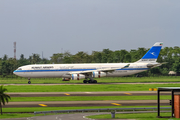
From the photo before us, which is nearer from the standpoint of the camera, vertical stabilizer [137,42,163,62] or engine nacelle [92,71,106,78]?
engine nacelle [92,71,106,78]

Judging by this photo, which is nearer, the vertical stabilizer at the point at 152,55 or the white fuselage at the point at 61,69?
the white fuselage at the point at 61,69

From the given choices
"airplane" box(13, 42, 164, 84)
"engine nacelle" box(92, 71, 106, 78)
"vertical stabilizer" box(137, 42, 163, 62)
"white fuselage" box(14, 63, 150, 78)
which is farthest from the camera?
"vertical stabilizer" box(137, 42, 163, 62)

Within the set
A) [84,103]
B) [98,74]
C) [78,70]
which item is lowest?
[84,103]

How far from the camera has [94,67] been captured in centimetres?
6538

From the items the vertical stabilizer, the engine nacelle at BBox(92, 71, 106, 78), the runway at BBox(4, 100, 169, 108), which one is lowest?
the runway at BBox(4, 100, 169, 108)

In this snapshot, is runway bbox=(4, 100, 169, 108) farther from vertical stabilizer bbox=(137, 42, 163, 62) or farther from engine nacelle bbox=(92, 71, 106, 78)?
vertical stabilizer bbox=(137, 42, 163, 62)

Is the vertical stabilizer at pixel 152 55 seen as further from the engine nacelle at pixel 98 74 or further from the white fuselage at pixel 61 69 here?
the engine nacelle at pixel 98 74

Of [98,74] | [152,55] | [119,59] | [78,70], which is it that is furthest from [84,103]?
[119,59]

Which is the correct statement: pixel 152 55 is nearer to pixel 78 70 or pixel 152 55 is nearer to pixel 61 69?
pixel 78 70

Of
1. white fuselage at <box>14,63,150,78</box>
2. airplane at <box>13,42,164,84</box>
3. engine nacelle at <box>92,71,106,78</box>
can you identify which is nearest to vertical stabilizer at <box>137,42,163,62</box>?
airplane at <box>13,42,164,84</box>

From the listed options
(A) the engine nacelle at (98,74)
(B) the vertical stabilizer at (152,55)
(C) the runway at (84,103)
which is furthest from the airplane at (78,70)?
(C) the runway at (84,103)

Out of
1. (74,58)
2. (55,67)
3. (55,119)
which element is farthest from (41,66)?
(74,58)

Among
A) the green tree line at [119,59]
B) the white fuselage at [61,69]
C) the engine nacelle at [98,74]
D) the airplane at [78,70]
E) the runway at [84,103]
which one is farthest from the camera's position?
the green tree line at [119,59]

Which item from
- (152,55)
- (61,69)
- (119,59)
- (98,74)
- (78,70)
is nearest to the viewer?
(98,74)
